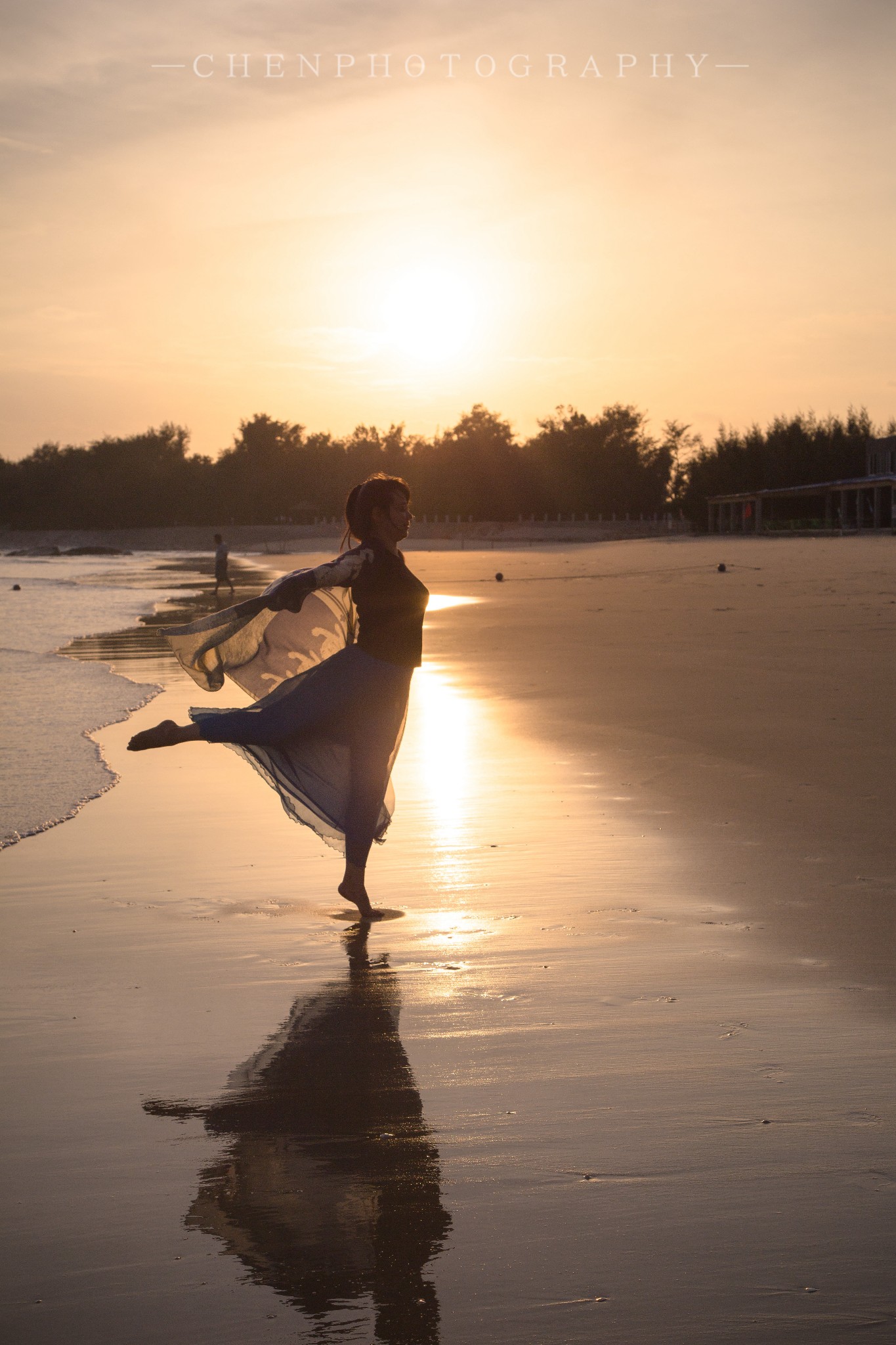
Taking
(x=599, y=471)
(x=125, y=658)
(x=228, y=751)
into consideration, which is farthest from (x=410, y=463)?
(x=228, y=751)

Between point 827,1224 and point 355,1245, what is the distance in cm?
92

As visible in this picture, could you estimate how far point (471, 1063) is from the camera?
142 inches

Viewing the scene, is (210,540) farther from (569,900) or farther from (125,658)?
(569,900)

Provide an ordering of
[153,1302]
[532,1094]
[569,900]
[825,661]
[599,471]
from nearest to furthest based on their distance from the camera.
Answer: [153,1302] < [532,1094] < [569,900] < [825,661] < [599,471]

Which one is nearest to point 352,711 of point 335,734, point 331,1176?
point 335,734

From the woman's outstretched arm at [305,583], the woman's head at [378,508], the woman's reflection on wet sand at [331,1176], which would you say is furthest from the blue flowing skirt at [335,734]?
the woman's reflection on wet sand at [331,1176]

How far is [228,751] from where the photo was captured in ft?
30.4

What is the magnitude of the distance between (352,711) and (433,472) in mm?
97476

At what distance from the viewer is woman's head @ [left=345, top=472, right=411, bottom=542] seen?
5.23 meters

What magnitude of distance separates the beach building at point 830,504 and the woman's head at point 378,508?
4346cm

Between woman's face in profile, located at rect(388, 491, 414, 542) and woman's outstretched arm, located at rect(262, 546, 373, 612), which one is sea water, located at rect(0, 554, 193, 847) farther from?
woman's face in profile, located at rect(388, 491, 414, 542)

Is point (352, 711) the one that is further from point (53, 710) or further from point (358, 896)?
point (53, 710)

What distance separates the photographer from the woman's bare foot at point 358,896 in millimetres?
5086

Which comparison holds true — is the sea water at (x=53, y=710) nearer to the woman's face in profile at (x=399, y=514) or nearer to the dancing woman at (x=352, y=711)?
the dancing woman at (x=352, y=711)
